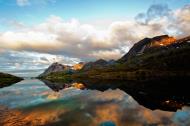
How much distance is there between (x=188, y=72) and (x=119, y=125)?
168879mm

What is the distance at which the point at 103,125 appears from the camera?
157 feet

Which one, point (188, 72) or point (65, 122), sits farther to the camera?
point (188, 72)

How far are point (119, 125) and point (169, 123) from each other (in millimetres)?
10339

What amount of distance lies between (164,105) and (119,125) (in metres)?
27.8

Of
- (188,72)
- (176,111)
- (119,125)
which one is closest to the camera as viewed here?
(119,125)

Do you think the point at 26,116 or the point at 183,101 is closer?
the point at 26,116

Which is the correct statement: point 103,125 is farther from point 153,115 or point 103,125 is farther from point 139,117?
point 153,115

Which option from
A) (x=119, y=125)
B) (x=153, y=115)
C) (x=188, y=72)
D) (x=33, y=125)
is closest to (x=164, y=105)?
(x=153, y=115)

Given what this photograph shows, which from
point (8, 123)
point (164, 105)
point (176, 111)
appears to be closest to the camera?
point (8, 123)

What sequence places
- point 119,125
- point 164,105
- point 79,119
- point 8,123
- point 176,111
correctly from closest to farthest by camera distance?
point 119,125
point 8,123
point 79,119
point 176,111
point 164,105

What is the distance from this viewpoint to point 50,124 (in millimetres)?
49562

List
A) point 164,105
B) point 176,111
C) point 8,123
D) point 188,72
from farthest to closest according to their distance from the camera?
1. point 188,72
2. point 164,105
3. point 176,111
4. point 8,123

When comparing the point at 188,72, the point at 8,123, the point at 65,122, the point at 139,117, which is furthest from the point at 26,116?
the point at 188,72

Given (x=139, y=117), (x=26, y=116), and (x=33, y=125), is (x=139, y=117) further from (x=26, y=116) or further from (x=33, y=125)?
(x=26, y=116)
